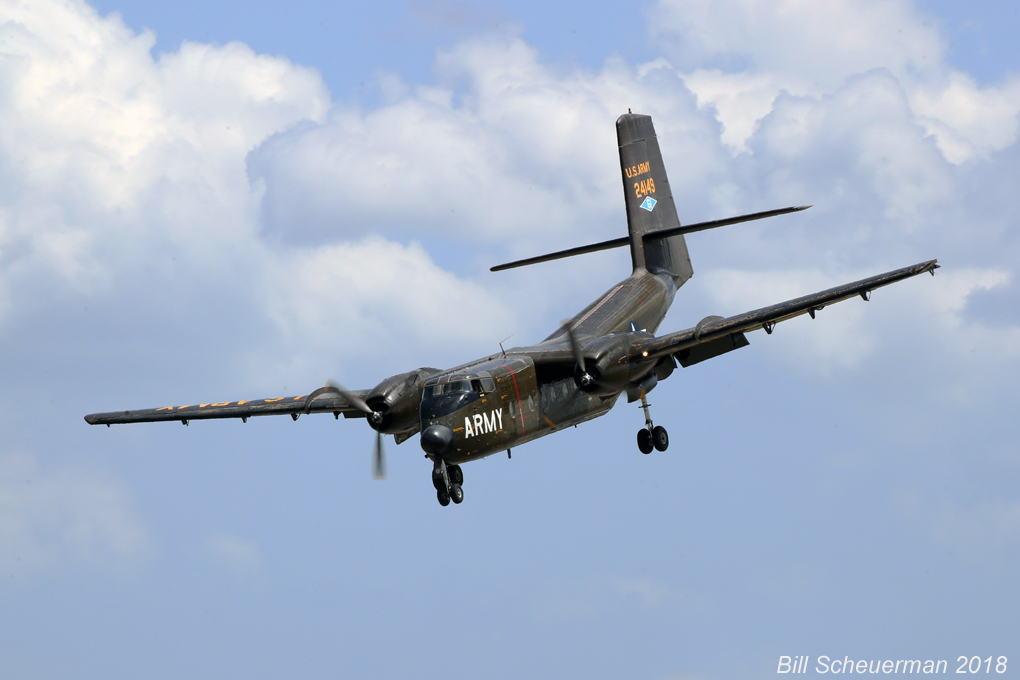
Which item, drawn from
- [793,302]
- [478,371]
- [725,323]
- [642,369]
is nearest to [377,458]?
[478,371]

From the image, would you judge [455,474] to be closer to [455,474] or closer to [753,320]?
[455,474]

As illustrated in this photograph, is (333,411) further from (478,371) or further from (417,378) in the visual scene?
(478,371)

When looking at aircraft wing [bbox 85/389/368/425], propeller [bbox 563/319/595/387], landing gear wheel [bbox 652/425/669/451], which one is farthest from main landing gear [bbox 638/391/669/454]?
aircraft wing [bbox 85/389/368/425]

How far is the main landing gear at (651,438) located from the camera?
117ft

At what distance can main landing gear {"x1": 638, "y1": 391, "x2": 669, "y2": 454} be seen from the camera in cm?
3578

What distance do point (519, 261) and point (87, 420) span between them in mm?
15899

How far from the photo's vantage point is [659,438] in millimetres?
35812

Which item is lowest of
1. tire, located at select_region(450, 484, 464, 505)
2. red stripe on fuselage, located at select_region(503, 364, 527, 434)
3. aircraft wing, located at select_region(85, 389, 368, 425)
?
tire, located at select_region(450, 484, 464, 505)

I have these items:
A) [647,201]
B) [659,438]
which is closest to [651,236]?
[647,201]

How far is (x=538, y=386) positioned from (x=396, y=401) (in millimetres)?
3996

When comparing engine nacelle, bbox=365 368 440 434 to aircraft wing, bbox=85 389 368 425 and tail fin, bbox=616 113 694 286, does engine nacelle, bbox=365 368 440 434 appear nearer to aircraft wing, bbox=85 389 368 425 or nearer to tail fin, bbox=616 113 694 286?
aircraft wing, bbox=85 389 368 425

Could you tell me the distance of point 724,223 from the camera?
1411 inches

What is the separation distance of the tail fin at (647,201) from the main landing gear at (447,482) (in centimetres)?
1480

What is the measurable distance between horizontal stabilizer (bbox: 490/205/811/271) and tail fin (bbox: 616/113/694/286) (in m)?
0.59
